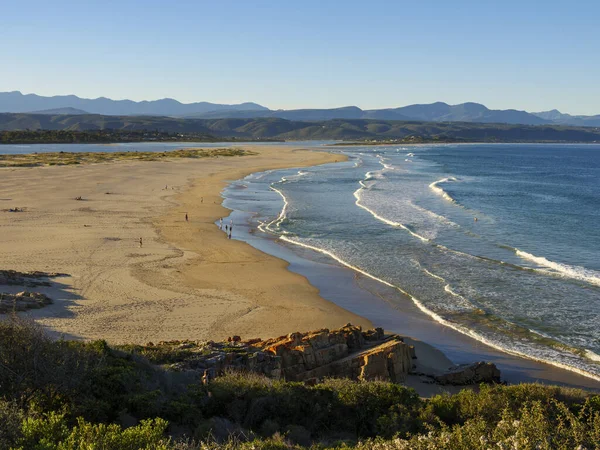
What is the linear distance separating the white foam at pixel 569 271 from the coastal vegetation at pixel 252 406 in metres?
13.4

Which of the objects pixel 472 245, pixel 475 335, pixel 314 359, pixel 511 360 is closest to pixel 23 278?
pixel 314 359

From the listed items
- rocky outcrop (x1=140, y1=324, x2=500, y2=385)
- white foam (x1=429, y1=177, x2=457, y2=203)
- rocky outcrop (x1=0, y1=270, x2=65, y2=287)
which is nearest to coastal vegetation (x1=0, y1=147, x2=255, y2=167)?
white foam (x1=429, y1=177, x2=457, y2=203)

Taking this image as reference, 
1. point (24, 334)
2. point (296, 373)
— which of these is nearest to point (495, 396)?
point (296, 373)

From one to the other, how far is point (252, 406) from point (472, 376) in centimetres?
646

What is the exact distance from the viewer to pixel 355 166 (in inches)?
3226

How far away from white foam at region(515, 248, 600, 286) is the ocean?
0.14 feet

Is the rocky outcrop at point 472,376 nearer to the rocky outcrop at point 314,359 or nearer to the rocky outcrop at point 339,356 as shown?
the rocky outcrop at point 314,359

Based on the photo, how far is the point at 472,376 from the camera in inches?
526

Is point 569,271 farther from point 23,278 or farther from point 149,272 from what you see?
point 23,278

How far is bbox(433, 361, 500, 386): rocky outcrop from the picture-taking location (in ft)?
43.7

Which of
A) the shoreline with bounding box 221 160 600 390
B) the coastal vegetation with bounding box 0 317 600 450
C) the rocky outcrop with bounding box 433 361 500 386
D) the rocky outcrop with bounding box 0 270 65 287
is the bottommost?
the shoreline with bounding box 221 160 600 390

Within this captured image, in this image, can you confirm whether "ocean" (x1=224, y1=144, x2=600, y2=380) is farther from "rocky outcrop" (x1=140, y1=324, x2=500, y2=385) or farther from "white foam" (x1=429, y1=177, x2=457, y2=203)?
"rocky outcrop" (x1=140, y1=324, x2=500, y2=385)

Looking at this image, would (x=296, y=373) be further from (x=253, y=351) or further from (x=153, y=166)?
(x=153, y=166)

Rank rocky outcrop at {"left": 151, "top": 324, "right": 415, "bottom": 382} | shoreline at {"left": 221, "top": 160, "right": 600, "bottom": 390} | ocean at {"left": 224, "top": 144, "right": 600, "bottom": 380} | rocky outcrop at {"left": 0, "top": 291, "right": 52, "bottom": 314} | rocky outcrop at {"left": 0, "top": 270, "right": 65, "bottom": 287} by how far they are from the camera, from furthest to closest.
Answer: rocky outcrop at {"left": 0, "top": 270, "right": 65, "bottom": 287}
ocean at {"left": 224, "top": 144, "right": 600, "bottom": 380}
rocky outcrop at {"left": 0, "top": 291, "right": 52, "bottom": 314}
shoreline at {"left": 221, "top": 160, "right": 600, "bottom": 390}
rocky outcrop at {"left": 151, "top": 324, "right": 415, "bottom": 382}
